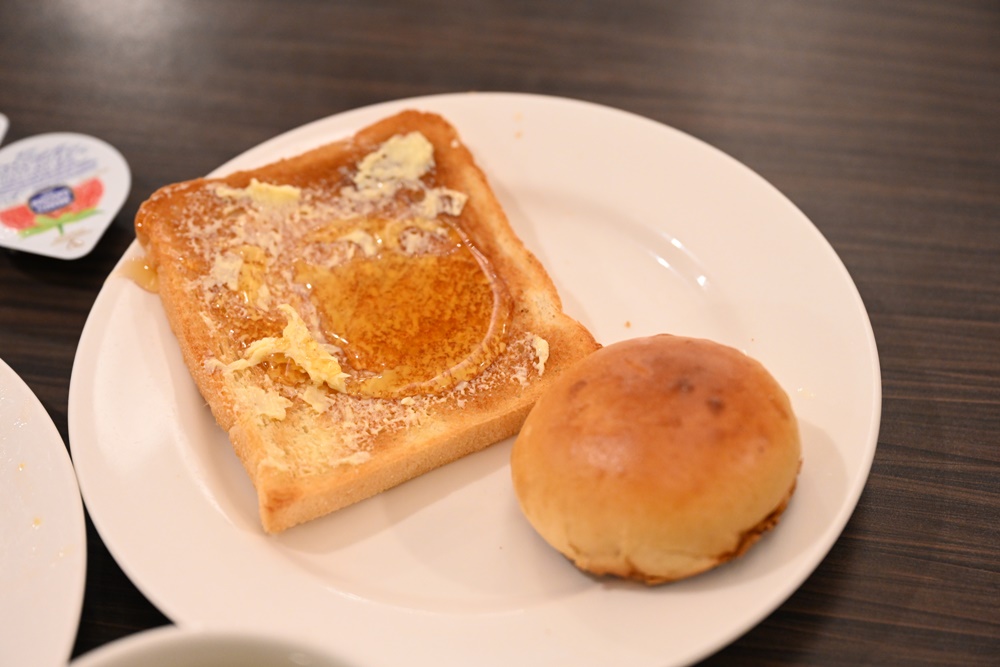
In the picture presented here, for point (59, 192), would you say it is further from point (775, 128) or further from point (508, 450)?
point (775, 128)

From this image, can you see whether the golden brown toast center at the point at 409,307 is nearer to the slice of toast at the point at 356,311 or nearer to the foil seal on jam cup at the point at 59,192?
Result: the slice of toast at the point at 356,311

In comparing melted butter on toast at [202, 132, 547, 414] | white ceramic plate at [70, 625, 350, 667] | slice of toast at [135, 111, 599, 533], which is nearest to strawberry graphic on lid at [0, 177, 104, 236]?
slice of toast at [135, 111, 599, 533]

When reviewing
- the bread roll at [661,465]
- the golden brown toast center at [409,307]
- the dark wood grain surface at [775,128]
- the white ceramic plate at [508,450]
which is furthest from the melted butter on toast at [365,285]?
the dark wood grain surface at [775,128]

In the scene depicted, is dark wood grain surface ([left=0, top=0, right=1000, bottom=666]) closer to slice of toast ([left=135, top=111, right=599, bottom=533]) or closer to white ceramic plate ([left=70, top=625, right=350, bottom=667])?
slice of toast ([left=135, top=111, right=599, bottom=533])

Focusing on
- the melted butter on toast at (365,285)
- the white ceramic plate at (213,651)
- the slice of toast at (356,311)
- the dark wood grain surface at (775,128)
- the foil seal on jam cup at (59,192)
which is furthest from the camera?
the foil seal on jam cup at (59,192)

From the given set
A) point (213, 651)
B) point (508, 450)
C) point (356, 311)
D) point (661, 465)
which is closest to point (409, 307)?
point (356, 311)

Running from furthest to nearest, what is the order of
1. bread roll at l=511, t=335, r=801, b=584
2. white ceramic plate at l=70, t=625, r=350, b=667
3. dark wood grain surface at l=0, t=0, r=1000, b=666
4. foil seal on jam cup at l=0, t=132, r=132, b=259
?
foil seal on jam cup at l=0, t=132, r=132, b=259 < dark wood grain surface at l=0, t=0, r=1000, b=666 < bread roll at l=511, t=335, r=801, b=584 < white ceramic plate at l=70, t=625, r=350, b=667
